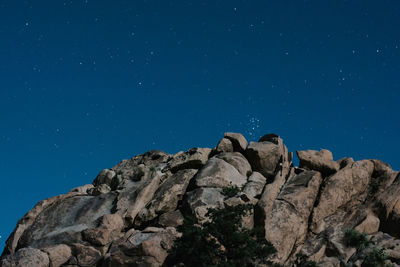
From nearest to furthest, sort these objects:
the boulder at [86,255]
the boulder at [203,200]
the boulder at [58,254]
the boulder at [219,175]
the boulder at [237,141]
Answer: the boulder at [86,255] → the boulder at [58,254] → the boulder at [203,200] → the boulder at [219,175] → the boulder at [237,141]

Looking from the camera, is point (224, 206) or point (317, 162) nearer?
point (224, 206)

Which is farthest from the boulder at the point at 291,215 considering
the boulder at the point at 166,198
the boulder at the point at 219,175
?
the boulder at the point at 166,198

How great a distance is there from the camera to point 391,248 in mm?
29891

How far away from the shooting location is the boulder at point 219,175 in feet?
126

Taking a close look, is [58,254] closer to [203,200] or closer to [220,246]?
[203,200]

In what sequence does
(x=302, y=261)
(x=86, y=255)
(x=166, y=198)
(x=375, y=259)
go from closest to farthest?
(x=375, y=259) < (x=302, y=261) < (x=86, y=255) < (x=166, y=198)

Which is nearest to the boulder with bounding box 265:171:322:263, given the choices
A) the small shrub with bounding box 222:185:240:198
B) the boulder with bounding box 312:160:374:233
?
the boulder with bounding box 312:160:374:233

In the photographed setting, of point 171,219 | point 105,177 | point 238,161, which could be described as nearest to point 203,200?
point 171,219

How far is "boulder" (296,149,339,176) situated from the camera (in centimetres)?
3906

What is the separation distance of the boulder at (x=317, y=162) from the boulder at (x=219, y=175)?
6.58 meters

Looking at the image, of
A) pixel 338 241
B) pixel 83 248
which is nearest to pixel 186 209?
pixel 83 248

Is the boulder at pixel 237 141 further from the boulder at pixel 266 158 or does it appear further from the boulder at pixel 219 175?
the boulder at pixel 219 175

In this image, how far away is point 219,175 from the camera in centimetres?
3916

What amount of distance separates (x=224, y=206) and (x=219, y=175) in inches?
202
